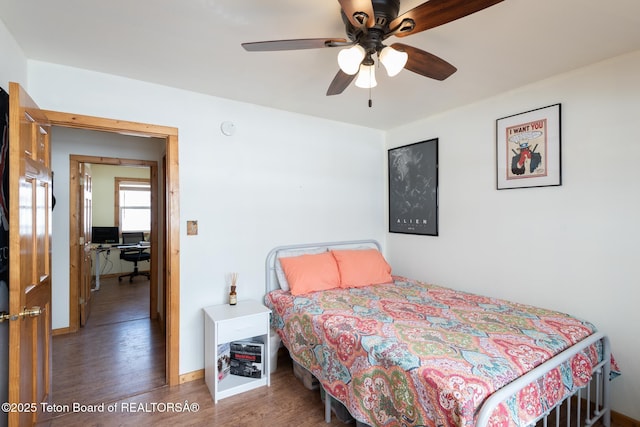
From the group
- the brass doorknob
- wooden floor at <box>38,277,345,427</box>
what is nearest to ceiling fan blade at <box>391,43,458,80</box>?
the brass doorknob

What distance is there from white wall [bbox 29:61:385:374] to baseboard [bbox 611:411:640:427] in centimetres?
247

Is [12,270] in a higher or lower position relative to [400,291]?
higher

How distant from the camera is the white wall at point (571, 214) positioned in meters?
2.01

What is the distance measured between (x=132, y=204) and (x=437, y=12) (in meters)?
7.36

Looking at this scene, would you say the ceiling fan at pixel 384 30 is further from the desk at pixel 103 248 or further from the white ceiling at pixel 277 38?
the desk at pixel 103 248

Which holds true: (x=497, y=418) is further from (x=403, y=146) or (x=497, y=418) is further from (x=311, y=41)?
(x=403, y=146)

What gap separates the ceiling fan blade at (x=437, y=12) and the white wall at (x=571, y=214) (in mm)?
1642

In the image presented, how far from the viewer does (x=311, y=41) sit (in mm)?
1392

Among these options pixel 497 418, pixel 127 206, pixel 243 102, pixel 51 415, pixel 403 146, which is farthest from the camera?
pixel 127 206

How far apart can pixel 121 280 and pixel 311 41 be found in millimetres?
6792

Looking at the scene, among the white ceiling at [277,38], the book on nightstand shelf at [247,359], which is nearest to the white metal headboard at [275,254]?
the book on nightstand shelf at [247,359]

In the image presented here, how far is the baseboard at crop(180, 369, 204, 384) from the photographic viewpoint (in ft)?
8.29

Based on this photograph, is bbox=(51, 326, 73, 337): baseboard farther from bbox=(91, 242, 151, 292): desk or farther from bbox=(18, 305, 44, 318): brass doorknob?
bbox=(18, 305, 44, 318): brass doorknob

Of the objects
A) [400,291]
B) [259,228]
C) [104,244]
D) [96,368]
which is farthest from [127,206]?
[400,291]
